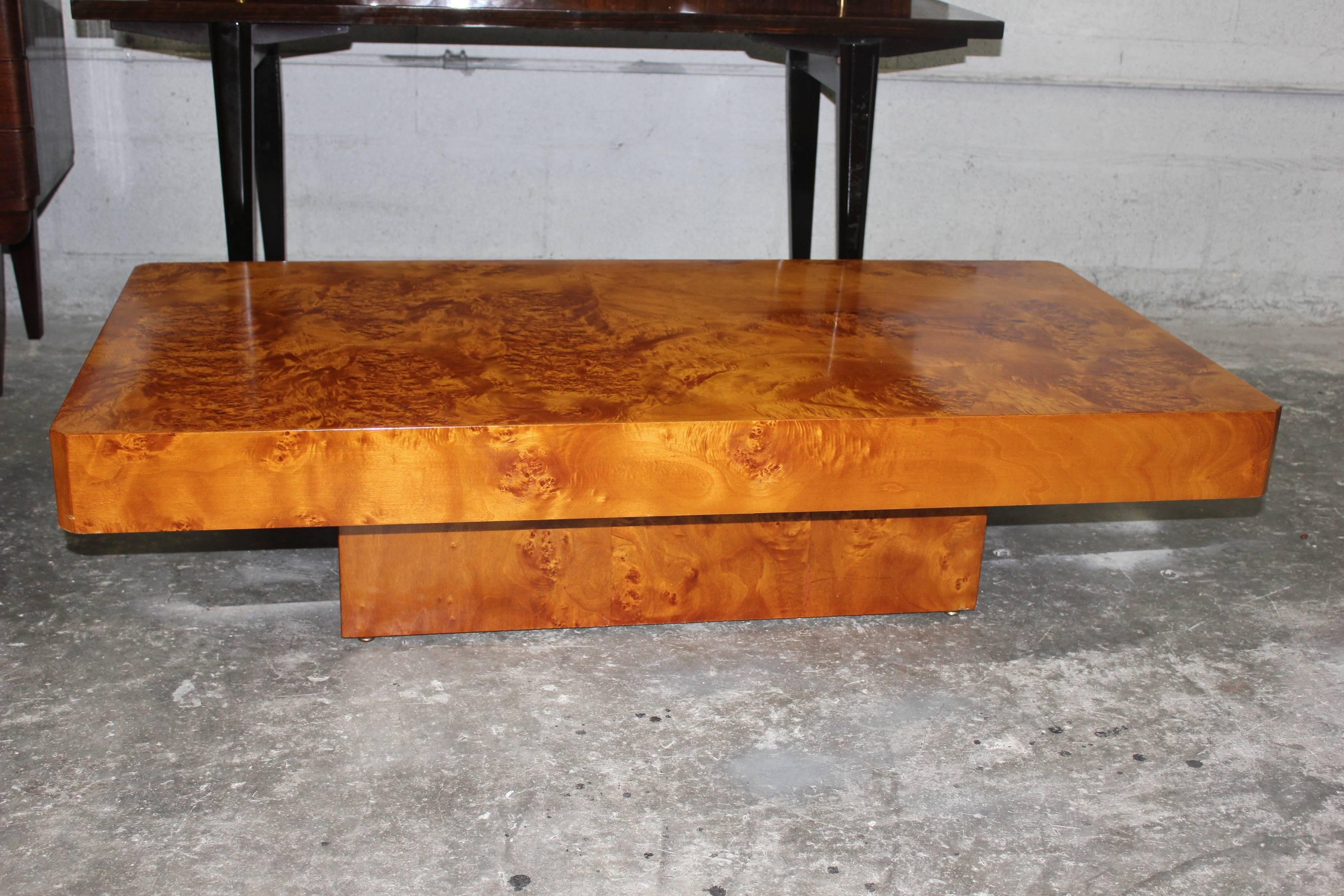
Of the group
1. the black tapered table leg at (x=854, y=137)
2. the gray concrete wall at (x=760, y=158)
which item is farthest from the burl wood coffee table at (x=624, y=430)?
the gray concrete wall at (x=760, y=158)

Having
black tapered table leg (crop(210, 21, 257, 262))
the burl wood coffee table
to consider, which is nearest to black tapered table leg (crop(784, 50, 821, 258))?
the burl wood coffee table

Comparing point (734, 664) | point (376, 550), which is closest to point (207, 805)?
point (376, 550)

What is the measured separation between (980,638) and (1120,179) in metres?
1.93

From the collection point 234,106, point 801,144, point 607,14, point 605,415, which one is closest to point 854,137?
point 801,144

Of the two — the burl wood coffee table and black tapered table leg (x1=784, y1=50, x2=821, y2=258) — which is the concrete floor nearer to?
the burl wood coffee table

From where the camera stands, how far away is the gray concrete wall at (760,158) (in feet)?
8.91

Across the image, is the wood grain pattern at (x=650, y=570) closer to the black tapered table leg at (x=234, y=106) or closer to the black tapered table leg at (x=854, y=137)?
the black tapered table leg at (x=234, y=106)

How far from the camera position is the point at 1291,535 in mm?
1836

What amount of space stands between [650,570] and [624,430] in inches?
14.2

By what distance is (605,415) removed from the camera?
1161mm

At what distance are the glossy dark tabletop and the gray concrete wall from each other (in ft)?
2.10

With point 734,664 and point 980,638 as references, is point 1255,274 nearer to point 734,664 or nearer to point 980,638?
point 980,638

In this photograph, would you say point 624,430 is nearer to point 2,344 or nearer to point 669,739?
point 669,739

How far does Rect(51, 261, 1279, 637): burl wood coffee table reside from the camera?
3.69 ft
